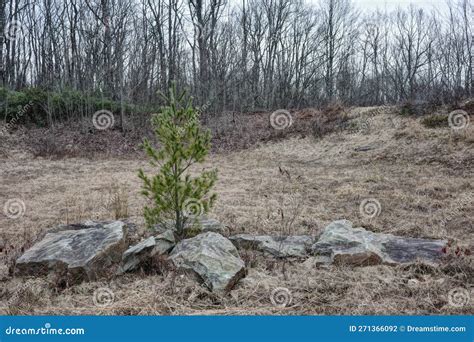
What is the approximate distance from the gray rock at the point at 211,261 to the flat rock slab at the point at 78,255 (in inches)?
24.3

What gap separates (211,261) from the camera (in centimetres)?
345

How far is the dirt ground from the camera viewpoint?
10.1 feet

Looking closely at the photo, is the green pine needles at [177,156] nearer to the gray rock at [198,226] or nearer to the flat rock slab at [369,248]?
the gray rock at [198,226]

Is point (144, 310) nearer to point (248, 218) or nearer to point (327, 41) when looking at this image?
point (248, 218)

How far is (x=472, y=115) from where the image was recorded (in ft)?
37.3

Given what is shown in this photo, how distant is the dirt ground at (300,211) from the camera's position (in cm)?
308

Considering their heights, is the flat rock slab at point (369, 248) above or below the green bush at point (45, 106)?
below

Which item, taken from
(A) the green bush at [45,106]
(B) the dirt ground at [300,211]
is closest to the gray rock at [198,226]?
(B) the dirt ground at [300,211]

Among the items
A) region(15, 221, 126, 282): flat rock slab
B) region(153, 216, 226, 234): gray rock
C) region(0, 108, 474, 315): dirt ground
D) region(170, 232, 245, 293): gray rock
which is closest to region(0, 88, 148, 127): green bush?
region(0, 108, 474, 315): dirt ground

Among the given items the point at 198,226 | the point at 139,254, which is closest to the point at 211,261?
the point at 139,254

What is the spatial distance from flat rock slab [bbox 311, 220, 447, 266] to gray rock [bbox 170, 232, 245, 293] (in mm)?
1015

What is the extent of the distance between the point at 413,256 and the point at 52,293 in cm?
343

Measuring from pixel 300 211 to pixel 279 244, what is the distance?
189 centimetres

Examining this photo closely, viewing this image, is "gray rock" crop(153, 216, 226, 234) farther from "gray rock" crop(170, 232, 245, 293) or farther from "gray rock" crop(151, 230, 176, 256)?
"gray rock" crop(170, 232, 245, 293)
